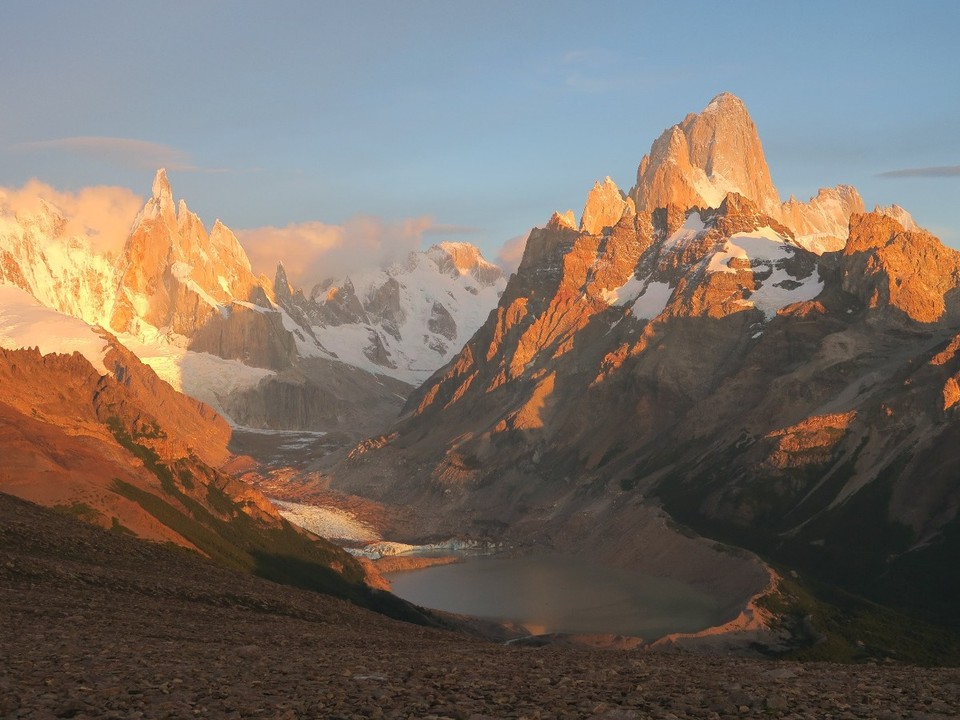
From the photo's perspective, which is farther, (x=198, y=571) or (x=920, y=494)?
(x=920, y=494)

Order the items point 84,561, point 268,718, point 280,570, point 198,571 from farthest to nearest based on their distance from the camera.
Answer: point 280,570
point 198,571
point 84,561
point 268,718

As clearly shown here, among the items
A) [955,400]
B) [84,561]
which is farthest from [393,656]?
[955,400]

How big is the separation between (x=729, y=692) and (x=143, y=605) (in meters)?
31.5

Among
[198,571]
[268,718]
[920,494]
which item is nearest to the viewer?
[268,718]

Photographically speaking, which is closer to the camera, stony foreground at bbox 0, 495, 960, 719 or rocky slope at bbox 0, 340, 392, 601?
stony foreground at bbox 0, 495, 960, 719

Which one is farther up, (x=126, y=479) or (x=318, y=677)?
(x=126, y=479)

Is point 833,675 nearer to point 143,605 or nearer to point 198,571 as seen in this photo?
point 143,605

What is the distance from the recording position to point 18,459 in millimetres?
85000

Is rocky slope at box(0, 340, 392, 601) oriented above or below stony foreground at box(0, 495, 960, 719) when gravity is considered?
above

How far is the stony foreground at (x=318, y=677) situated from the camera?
28.7m

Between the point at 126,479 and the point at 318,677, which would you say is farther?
the point at 126,479

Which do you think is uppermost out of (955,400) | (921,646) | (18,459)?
(955,400)

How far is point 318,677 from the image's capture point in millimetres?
33844

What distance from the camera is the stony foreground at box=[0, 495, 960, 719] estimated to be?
28734 mm
